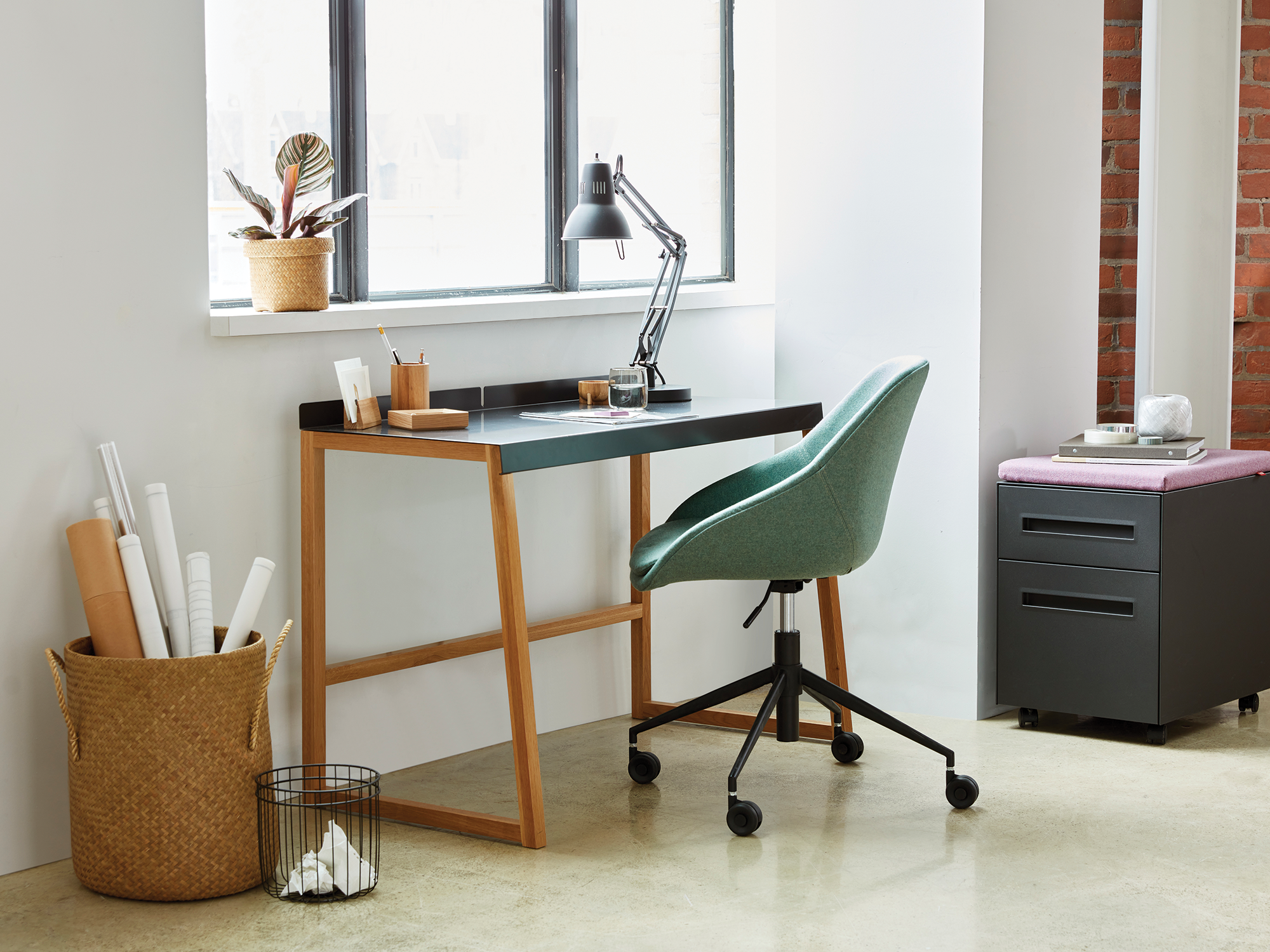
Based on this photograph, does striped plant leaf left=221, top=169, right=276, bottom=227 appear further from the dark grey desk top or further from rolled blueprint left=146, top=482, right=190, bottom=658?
rolled blueprint left=146, top=482, right=190, bottom=658

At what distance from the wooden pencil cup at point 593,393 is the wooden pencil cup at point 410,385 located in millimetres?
461

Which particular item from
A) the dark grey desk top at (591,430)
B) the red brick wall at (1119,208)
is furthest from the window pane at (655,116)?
the red brick wall at (1119,208)

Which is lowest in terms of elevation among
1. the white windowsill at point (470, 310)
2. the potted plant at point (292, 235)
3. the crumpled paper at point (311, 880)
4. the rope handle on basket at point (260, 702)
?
the crumpled paper at point (311, 880)

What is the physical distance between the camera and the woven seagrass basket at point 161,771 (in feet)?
8.68

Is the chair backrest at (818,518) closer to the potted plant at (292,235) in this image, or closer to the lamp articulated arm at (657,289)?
the lamp articulated arm at (657,289)

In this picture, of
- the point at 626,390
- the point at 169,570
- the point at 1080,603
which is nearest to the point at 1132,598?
the point at 1080,603

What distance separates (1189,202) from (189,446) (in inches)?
108

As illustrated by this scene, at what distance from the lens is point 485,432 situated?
3.05 meters

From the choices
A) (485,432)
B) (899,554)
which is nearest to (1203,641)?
(899,554)

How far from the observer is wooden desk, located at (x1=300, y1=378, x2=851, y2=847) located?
288 cm

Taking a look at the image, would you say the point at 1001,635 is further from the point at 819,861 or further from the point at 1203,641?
the point at 819,861

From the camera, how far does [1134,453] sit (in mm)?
3646

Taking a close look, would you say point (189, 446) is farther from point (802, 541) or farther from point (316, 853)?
point (802, 541)

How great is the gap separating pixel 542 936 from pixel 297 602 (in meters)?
1.03
